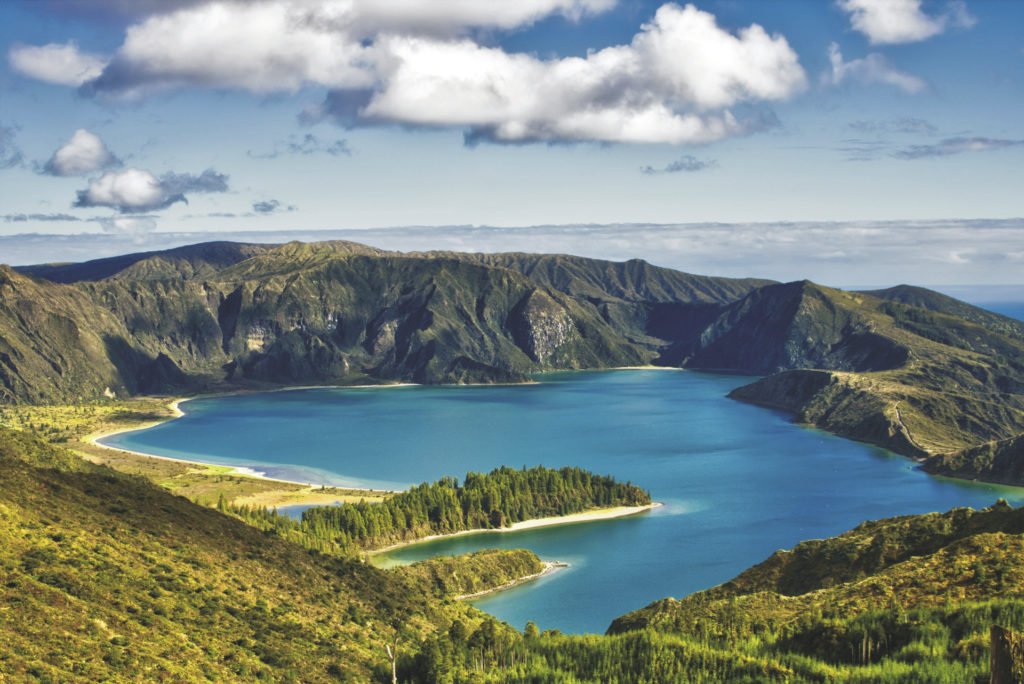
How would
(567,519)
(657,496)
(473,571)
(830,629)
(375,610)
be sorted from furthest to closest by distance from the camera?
(657,496) < (567,519) < (473,571) < (375,610) < (830,629)

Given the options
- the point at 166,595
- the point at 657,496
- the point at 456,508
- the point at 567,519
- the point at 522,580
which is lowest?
the point at 567,519

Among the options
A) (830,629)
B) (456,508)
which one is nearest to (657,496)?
(456,508)

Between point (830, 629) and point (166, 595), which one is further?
point (166, 595)

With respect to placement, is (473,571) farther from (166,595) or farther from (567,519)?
(166,595)

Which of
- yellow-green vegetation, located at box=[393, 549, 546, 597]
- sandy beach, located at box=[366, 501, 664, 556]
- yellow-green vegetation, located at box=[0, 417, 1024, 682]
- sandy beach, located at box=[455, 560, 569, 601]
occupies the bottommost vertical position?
sandy beach, located at box=[366, 501, 664, 556]

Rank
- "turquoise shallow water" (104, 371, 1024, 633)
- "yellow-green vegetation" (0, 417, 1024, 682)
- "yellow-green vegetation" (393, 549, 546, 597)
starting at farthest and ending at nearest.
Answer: "turquoise shallow water" (104, 371, 1024, 633)
"yellow-green vegetation" (393, 549, 546, 597)
"yellow-green vegetation" (0, 417, 1024, 682)

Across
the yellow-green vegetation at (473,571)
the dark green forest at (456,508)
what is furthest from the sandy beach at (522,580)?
the dark green forest at (456,508)

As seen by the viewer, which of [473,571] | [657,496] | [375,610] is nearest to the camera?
[375,610]

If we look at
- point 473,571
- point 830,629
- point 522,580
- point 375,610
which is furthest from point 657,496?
point 830,629

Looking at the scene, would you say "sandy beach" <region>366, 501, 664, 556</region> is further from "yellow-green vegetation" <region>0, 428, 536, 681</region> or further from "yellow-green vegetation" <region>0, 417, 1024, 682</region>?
"yellow-green vegetation" <region>0, 417, 1024, 682</region>

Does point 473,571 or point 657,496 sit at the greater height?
point 473,571

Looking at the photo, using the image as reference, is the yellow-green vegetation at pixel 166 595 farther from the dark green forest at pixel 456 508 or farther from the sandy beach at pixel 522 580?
the dark green forest at pixel 456 508

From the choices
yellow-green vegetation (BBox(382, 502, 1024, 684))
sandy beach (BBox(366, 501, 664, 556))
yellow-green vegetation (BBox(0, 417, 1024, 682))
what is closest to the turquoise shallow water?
sandy beach (BBox(366, 501, 664, 556))
